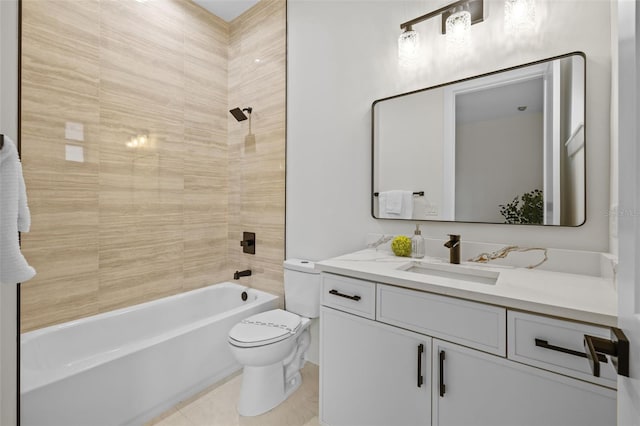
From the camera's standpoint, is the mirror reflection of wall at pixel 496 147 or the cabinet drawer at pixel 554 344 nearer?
the cabinet drawer at pixel 554 344

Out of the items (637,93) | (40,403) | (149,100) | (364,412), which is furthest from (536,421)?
(149,100)

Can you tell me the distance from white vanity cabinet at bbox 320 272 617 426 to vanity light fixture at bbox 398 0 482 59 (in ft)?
4.28

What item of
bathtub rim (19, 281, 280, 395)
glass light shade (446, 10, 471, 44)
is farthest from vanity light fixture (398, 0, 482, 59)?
bathtub rim (19, 281, 280, 395)

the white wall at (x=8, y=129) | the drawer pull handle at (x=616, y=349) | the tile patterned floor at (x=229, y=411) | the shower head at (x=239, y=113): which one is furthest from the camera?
the shower head at (x=239, y=113)

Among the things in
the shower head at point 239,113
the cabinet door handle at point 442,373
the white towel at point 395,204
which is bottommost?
the cabinet door handle at point 442,373

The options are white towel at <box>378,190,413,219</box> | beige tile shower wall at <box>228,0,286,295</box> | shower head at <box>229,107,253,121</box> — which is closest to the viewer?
white towel at <box>378,190,413,219</box>

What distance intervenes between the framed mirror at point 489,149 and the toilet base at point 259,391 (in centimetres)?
113

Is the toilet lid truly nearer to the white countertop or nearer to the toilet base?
the toilet base

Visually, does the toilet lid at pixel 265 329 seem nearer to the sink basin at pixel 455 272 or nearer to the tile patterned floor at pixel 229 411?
the tile patterned floor at pixel 229 411

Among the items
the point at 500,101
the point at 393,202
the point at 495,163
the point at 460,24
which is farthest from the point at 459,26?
the point at 393,202

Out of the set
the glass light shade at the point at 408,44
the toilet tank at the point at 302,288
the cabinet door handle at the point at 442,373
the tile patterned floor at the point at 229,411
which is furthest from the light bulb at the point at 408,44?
the tile patterned floor at the point at 229,411

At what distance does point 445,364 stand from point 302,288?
1.09 m

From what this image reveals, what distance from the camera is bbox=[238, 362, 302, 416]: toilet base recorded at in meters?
1.67

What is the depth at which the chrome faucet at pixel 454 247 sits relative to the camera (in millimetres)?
1438
